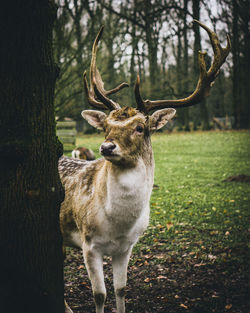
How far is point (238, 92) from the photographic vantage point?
26344mm

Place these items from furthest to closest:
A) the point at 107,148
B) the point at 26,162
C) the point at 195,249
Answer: the point at 195,249 < the point at 107,148 < the point at 26,162

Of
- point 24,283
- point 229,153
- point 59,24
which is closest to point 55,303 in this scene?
point 24,283

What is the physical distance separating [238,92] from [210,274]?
80.2ft

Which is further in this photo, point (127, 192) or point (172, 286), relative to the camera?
point (172, 286)

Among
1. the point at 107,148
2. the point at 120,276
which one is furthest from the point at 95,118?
the point at 120,276

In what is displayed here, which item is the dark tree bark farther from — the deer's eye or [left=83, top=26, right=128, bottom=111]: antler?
[left=83, top=26, right=128, bottom=111]: antler

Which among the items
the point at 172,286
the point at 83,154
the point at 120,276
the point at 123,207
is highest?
the point at 123,207

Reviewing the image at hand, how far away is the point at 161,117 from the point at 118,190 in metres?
0.95

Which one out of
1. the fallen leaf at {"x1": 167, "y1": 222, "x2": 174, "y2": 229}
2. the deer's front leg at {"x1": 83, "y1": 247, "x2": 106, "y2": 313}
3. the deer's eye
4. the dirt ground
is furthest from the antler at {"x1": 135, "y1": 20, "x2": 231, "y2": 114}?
the fallen leaf at {"x1": 167, "y1": 222, "x2": 174, "y2": 229}

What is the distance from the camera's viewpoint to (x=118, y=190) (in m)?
2.94

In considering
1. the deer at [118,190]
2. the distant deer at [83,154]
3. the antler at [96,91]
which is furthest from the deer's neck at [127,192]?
the distant deer at [83,154]

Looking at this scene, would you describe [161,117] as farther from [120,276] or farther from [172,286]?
[172,286]

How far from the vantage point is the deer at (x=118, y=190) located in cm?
293

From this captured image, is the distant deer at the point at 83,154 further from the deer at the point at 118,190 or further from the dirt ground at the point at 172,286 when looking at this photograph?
the deer at the point at 118,190
